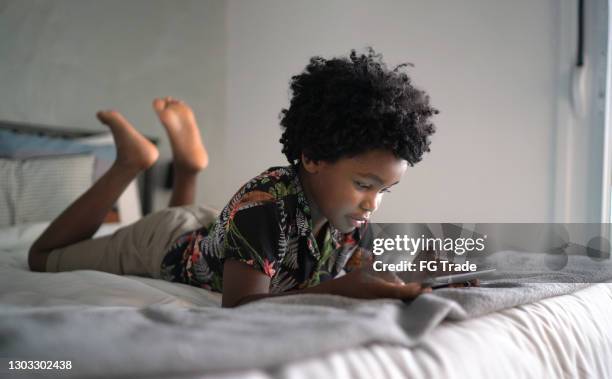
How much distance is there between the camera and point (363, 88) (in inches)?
32.6

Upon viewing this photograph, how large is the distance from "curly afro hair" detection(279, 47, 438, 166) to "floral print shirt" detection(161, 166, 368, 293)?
0.32 feet

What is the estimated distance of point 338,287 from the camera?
2.16ft

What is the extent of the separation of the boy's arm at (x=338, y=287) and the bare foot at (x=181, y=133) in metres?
0.99

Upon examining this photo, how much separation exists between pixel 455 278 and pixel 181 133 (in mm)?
1192

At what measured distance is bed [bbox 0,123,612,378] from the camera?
404 millimetres

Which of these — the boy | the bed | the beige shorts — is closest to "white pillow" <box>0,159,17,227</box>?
the beige shorts

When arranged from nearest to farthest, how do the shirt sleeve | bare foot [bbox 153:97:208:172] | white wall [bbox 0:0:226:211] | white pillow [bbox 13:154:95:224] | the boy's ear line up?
the shirt sleeve < the boy's ear < bare foot [bbox 153:97:208:172] < white pillow [bbox 13:154:95:224] < white wall [bbox 0:0:226:211]

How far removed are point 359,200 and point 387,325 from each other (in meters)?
0.36

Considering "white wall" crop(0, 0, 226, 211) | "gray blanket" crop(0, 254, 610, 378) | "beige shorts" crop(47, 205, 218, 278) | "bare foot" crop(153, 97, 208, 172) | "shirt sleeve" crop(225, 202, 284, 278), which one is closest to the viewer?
"gray blanket" crop(0, 254, 610, 378)

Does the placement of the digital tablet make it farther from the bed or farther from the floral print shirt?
the floral print shirt

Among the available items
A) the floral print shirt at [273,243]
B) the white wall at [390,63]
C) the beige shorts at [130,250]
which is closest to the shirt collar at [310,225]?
the floral print shirt at [273,243]

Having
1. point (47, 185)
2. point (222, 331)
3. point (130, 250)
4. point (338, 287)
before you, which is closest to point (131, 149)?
point (130, 250)

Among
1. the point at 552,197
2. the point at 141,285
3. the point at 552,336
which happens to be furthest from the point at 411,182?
the point at 552,197

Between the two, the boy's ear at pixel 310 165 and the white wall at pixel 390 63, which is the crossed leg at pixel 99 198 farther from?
the boy's ear at pixel 310 165
